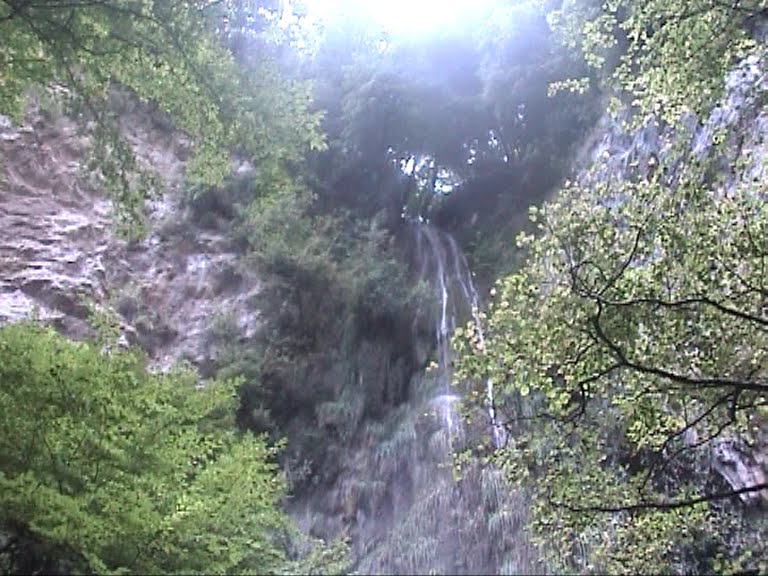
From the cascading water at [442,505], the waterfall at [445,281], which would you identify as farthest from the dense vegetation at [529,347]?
the waterfall at [445,281]

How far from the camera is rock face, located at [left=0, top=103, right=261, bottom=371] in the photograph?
42.4 ft

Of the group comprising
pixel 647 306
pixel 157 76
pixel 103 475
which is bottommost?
pixel 103 475

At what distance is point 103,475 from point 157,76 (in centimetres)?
308

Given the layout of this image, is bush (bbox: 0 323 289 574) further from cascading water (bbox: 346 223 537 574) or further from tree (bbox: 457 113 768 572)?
tree (bbox: 457 113 768 572)

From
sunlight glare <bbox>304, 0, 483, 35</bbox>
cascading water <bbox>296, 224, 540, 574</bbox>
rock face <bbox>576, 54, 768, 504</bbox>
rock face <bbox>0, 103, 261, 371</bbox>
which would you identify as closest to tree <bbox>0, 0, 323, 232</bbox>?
rock face <bbox>576, 54, 768, 504</bbox>

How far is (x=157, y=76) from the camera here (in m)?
4.56

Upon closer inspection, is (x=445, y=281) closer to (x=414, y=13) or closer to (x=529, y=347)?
(x=414, y=13)

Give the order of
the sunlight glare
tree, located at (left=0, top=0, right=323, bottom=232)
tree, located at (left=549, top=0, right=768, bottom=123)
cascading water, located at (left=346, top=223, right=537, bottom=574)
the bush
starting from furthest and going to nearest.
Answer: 1. the sunlight glare
2. cascading water, located at (left=346, top=223, right=537, bottom=574)
3. the bush
4. tree, located at (left=549, top=0, right=768, bottom=123)
5. tree, located at (left=0, top=0, right=323, bottom=232)

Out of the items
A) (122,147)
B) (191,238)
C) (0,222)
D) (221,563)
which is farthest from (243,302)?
(122,147)

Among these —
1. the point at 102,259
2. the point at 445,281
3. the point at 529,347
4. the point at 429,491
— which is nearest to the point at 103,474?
the point at 529,347

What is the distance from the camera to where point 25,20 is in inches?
160

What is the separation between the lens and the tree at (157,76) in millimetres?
4152

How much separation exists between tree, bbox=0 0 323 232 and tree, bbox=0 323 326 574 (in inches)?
63.4

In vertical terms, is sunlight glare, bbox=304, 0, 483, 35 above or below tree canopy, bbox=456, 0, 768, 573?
above
